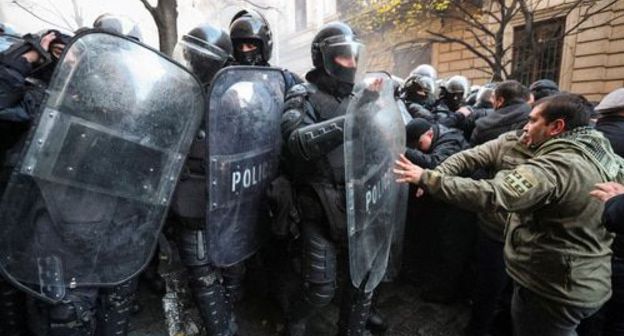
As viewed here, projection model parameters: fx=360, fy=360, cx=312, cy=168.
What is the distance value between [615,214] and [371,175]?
99 centimetres

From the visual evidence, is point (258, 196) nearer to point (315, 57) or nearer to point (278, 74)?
point (278, 74)

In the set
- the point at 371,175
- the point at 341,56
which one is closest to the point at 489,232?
the point at 371,175

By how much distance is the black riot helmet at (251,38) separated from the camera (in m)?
2.62

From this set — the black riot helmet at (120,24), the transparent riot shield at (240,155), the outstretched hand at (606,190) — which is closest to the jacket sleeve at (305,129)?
the transparent riot shield at (240,155)

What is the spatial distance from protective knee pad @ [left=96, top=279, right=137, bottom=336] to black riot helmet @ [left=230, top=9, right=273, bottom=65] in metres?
1.68

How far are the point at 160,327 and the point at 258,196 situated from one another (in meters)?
1.36

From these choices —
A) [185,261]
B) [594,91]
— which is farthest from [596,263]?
[594,91]

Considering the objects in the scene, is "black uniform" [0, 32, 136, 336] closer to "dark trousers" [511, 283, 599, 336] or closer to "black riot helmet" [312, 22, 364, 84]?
"black riot helmet" [312, 22, 364, 84]

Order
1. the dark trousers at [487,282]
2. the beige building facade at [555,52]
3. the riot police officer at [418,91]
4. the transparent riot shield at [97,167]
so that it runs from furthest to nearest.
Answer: the beige building facade at [555,52]
the riot police officer at [418,91]
the dark trousers at [487,282]
the transparent riot shield at [97,167]

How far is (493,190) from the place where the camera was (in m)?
1.57

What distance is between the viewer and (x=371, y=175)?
1.83 m

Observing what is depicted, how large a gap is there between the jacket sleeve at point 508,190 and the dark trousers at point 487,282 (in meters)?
0.93

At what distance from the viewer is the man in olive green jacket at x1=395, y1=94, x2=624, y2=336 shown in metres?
1.52

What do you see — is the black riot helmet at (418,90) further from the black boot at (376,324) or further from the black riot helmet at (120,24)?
the black riot helmet at (120,24)
